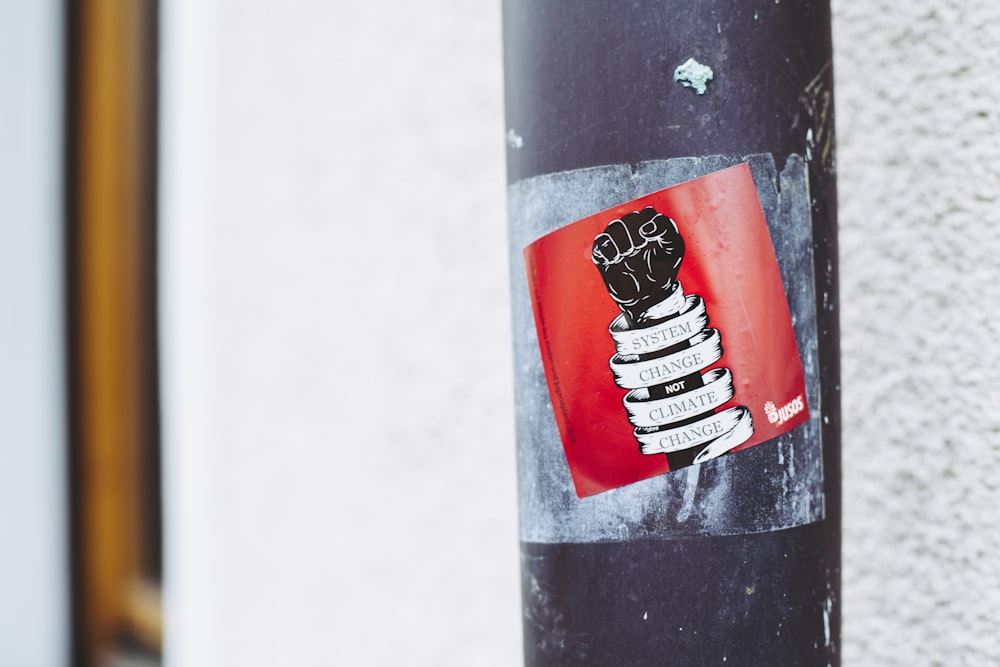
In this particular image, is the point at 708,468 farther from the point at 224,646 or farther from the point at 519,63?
the point at 224,646

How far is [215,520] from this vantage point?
1.31m

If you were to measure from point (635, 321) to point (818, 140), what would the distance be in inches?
6.1

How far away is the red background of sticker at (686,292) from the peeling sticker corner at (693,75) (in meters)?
0.05

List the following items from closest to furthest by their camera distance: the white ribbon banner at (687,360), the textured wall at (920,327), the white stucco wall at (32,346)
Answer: the white ribbon banner at (687,360) → the textured wall at (920,327) → the white stucco wall at (32,346)

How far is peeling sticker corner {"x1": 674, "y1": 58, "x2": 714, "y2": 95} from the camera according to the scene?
1.31ft

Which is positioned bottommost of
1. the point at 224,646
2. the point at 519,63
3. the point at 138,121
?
the point at 224,646

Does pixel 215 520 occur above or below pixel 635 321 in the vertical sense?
below

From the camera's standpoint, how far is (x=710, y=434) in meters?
0.40

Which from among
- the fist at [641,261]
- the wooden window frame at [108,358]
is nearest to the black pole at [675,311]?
the fist at [641,261]

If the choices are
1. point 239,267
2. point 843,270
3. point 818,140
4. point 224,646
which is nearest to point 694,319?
point 818,140

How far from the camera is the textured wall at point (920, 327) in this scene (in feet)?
1.84

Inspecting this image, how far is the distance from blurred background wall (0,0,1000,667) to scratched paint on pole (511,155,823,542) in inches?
8.7

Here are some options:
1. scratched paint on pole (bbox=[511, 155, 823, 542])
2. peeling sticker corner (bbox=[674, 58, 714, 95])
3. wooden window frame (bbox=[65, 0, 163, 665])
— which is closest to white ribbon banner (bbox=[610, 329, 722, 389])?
scratched paint on pole (bbox=[511, 155, 823, 542])

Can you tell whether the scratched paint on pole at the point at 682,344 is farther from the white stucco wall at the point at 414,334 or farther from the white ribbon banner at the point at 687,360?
the white stucco wall at the point at 414,334
